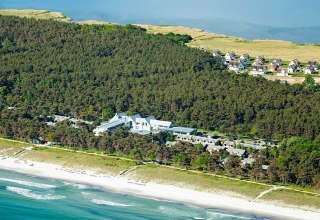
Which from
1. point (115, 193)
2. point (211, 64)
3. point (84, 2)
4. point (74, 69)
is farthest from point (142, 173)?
point (84, 2)

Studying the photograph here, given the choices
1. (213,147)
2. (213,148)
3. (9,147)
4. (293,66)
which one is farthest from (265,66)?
(9,147)

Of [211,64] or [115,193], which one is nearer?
[115,193]

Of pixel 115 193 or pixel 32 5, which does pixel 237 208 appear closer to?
pixel 115 193

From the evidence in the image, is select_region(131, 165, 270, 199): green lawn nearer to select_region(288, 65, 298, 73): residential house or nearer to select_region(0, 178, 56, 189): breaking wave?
select_region(0, 178, 56, 189): breaking wave

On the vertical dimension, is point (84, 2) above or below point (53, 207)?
above

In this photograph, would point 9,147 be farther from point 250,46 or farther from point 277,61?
point 250,46

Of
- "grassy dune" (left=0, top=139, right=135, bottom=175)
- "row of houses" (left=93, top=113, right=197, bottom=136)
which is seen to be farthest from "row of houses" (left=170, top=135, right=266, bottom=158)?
"grassy dune" (left=0, top=139, right=135, bottom=175)

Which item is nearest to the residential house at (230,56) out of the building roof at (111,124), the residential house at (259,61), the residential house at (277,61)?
the residential house at (259,61)

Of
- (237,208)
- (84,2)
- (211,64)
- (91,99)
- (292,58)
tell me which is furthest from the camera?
(84,2)
